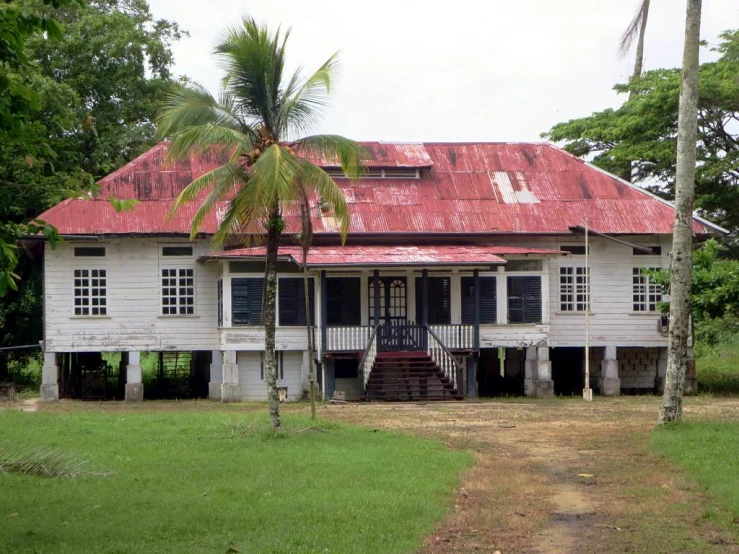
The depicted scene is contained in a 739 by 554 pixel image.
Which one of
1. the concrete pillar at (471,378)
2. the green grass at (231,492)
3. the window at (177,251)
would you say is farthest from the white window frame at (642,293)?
the green grass at (231,492)

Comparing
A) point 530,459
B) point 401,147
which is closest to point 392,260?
point 401,147

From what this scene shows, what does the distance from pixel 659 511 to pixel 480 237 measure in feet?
63.0

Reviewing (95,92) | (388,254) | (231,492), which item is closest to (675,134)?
(388,254)

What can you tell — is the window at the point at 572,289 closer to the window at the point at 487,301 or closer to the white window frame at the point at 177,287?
the window at the point at 487,301

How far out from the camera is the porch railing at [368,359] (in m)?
28.3

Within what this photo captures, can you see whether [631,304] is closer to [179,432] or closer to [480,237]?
[480,237]

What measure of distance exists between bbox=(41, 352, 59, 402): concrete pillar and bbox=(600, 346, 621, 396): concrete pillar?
15.0 metres

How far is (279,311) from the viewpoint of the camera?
30391 mm

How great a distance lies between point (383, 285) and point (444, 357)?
320 cm

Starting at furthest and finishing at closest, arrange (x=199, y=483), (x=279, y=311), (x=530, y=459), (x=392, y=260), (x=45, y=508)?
(x=279, y=311) → (x=392, y=260) → (x=530, y=459) → (x=199, y=483) → (x=45, y=508)

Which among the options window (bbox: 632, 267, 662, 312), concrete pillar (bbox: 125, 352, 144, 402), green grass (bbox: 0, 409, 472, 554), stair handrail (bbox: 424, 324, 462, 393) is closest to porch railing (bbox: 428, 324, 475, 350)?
stair handrail (bbox: 424, 324, 462, 393)

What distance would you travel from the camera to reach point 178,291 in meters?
30.9

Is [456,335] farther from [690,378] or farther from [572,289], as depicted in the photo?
[690,378]

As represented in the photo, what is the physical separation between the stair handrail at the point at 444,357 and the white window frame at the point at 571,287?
4331mm
